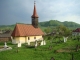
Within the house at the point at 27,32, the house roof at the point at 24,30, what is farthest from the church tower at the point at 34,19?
the house roof at the point at 24,30

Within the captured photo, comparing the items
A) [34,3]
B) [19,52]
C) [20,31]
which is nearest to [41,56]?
[19,52]

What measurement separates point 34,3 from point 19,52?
24.6 m

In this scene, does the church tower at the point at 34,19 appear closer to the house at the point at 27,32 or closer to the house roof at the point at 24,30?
the house at the point at 27,32

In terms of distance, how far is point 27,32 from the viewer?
42500 mm

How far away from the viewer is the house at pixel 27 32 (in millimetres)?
40287

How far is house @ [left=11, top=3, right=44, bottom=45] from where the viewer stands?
40.3 meters

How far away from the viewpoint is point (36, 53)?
2709cm

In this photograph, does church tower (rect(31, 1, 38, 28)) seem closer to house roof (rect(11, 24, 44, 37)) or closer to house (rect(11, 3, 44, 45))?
house (rect(11, 3, 44, 45))

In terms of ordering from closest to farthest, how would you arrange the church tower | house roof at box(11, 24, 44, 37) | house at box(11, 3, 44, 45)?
house at box(11, 3, 44, 45) < house roof at box(11, 24, 44, 37) < the church tower

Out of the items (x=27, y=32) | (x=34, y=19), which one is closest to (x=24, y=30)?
(x=27, y=32)

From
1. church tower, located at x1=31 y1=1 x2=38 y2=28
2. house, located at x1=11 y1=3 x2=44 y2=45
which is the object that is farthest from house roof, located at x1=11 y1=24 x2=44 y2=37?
church tower, located at x1=31 y1=1 x2=38 y2=28

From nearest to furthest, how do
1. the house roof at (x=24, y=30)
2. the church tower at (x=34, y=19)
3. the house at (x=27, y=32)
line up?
1. the house at (x=27, y=32)
2. the house roof at (x=24, y=30)
3. the church tower at (x=34, y=19)

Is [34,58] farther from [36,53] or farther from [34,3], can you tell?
[34,3]

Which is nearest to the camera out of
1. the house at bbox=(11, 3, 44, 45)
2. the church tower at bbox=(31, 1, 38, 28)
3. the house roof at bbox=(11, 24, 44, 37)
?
the house at bbox=(11, 3, 44, 45)
